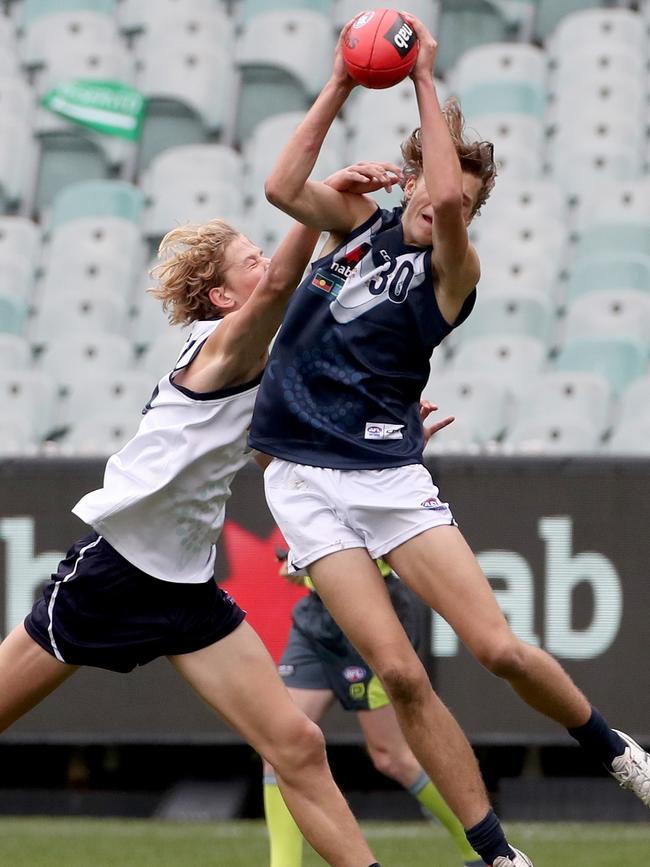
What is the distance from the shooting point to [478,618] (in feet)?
15.4

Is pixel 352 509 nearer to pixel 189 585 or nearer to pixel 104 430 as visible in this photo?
pixel 189 585

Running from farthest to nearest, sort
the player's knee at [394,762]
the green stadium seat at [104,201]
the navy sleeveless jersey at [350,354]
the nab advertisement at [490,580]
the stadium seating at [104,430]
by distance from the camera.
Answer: the green stadium seat at [104,201] < the stadium seating at [104,430] < the nab advertisement at [490,580] < the player's knee at [394,762] < the navy sleeveless jersey at [350,354]

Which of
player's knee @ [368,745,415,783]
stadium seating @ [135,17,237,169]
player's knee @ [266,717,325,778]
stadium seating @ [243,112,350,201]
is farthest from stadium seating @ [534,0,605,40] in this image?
player's knee @ [266,717,325,778]

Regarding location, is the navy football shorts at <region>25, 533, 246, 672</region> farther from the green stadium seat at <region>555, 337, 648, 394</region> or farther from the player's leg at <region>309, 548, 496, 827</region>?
the green stadium seat at <region>555, 337, 648, 394</region>

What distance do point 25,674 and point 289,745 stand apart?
82 cm

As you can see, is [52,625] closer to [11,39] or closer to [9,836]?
[9,836]

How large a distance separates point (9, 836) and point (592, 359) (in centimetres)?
460

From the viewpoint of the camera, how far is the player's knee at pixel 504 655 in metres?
4.67

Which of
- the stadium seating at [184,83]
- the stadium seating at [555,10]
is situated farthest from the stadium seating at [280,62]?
the stadium seating at [555,10]

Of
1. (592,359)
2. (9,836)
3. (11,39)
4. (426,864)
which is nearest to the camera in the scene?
(426,864)

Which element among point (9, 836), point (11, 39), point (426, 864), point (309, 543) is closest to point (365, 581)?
point (309, 543)

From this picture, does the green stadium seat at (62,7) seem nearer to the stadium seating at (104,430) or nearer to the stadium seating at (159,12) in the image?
the stadium seating at (159,12)

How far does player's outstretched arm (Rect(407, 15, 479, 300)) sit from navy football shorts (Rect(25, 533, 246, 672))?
1.27 metres

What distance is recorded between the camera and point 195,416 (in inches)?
194
